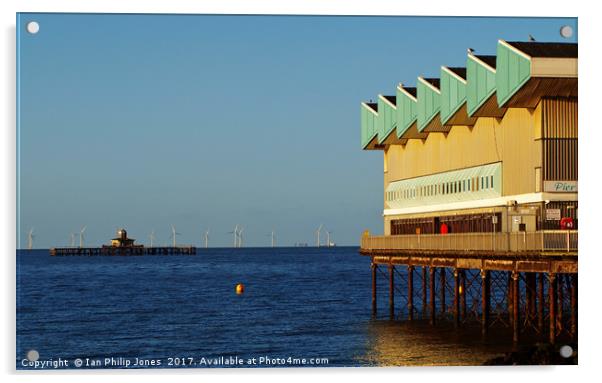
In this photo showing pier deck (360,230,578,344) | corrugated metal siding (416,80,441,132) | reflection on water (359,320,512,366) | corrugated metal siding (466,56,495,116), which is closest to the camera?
pier deck (360,230,578,344)

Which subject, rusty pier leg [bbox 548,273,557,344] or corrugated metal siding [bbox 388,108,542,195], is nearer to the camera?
rusty pier leg [bbox 548,273,557,344]

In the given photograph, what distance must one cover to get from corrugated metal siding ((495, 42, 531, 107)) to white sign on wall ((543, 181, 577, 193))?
4.19 meters

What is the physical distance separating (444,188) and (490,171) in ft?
24.9

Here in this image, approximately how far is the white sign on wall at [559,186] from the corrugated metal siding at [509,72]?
419 cm

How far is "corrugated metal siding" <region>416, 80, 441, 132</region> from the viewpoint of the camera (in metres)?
64.4

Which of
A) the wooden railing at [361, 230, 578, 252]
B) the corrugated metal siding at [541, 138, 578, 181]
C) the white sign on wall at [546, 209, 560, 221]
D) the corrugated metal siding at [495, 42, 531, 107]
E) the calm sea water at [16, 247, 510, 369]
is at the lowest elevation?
the calm sea water at [16, 247, 510, 369]

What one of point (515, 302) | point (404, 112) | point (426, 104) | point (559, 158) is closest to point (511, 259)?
point (515, 302)

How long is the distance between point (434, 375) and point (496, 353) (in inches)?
751

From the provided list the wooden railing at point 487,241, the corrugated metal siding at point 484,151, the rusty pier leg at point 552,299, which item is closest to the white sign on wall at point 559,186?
the corrugated metal siding at point 484,151

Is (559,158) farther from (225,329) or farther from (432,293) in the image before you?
(225,329)

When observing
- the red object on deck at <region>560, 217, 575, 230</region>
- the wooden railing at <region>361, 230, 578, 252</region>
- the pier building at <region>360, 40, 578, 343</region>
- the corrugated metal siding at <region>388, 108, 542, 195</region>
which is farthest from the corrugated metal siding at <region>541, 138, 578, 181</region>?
the wooden railing at <region>361, 230, 578, 252</region>

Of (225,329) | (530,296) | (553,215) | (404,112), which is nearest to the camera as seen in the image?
(553,215)

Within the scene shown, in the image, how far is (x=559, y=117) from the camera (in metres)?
50.0

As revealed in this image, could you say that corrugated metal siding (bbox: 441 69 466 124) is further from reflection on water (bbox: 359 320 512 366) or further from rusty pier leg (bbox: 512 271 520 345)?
reflection on water (bbox: 359 320 512 366)
